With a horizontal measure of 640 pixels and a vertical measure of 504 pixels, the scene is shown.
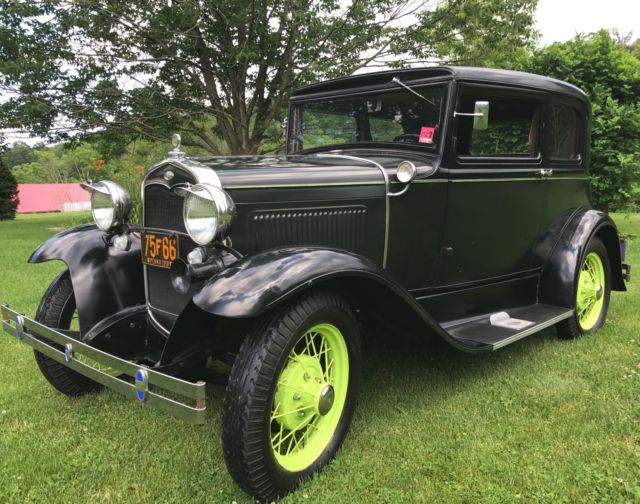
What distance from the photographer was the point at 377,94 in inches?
128

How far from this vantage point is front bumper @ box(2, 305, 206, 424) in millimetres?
1886

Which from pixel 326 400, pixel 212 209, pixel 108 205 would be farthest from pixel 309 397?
pixel 108 205

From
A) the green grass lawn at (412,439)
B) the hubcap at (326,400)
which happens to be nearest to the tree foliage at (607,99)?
the green grass lawn at (412,439)

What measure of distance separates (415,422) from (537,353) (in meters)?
1.48

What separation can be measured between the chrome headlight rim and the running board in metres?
1.45

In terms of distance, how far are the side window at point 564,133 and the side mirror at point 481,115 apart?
1.04 meters

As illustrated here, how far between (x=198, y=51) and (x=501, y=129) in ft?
26.3

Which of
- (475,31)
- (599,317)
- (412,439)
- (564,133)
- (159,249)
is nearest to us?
(412,439)

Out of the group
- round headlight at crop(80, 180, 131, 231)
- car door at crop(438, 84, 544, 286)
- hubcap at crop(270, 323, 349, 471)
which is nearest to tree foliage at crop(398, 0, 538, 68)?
car door at crop(438, 84, 544, 286)

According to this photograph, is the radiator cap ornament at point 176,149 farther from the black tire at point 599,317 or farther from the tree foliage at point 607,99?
the tree foliage at point 607,99

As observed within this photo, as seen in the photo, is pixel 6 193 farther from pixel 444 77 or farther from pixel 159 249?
pixel 444 77

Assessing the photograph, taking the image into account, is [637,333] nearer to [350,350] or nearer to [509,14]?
[350,350]

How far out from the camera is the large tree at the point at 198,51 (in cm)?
900

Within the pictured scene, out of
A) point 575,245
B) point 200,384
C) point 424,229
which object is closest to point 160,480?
point 200,384
